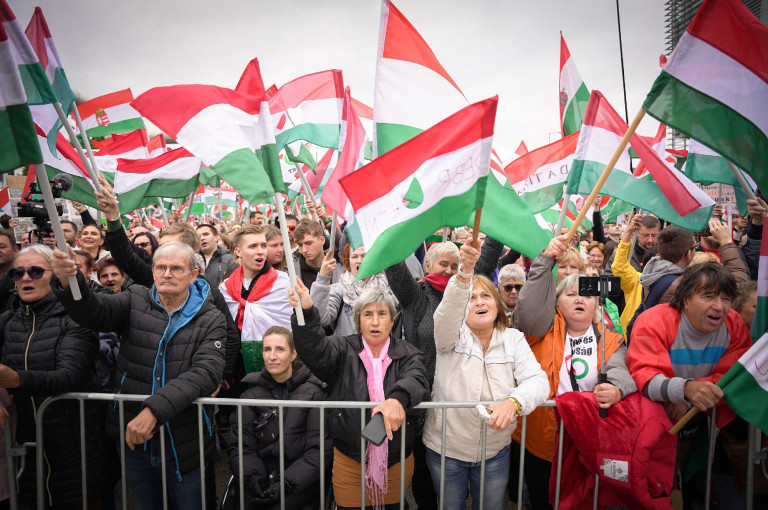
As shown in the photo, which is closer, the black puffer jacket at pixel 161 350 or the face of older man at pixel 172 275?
the black puffer jacket at pixel 161 350

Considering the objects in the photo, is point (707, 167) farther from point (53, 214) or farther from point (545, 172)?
point (53, 214)

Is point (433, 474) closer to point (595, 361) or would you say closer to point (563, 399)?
point (563, 399)

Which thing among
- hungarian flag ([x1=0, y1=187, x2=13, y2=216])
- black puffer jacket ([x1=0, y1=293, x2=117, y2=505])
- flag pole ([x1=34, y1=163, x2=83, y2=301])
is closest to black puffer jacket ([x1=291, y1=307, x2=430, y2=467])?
flag pole ([x1=34, y1=163, x2=83, y2=301])

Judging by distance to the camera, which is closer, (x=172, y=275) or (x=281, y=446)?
(x=281, y=446)

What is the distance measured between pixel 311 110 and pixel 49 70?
96.2 inches

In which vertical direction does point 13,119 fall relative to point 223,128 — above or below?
below

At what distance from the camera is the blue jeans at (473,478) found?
2.72m

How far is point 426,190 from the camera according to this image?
2547 millimetres

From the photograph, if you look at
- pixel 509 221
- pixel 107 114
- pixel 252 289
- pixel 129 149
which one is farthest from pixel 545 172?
pixel 107 114

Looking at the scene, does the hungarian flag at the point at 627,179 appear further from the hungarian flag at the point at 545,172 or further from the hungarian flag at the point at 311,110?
the hungarian flag at the point at 311,110

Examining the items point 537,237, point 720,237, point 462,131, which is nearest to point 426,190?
point 462,131

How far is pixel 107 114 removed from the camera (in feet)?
21.8

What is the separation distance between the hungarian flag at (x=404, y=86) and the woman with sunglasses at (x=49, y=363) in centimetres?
237

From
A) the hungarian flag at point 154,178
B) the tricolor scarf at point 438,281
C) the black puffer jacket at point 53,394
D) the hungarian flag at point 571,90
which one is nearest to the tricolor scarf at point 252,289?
the black puffer jacket at point 53,394
